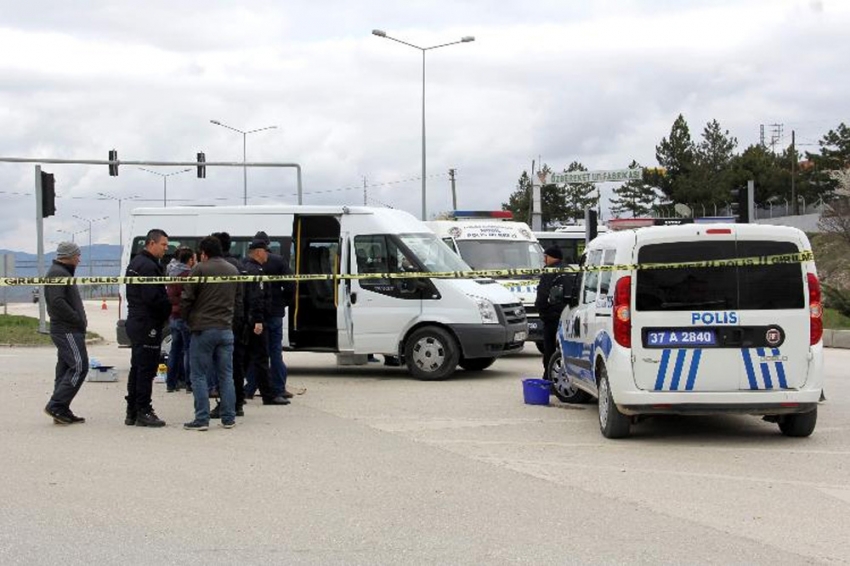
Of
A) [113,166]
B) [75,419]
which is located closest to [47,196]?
[113,166]

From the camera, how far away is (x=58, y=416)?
1011cm

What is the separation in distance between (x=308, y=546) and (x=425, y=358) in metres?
8.52

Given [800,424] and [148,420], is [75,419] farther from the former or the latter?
[800,424]

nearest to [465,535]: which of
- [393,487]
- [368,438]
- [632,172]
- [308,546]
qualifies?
[308,546]

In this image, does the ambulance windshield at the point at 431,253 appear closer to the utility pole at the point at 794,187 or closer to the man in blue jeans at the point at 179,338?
the man in blue jeans at the point at 179,338

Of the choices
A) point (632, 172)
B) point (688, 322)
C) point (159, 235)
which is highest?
point (632, 172)

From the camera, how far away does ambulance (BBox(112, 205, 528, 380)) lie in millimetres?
14109

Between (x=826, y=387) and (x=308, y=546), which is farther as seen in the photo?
(x=826, y=387)

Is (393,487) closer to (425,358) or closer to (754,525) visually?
(754,525)

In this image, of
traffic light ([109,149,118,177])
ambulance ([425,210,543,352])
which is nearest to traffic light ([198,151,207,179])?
traffic light ([109,149,118,177])

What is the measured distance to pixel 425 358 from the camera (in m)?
14.2

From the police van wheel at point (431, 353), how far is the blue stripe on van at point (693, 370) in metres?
5.62

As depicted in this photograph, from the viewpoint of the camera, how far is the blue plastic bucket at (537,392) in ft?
37.9

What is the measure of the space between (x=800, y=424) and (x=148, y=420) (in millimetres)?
6156
